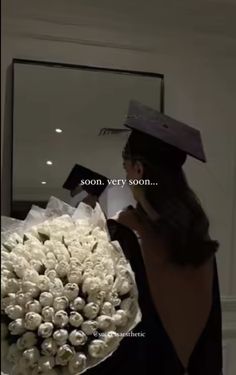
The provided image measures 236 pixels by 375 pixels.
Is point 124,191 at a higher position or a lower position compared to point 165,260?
higher

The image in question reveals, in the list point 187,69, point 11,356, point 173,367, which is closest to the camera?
point 11,356

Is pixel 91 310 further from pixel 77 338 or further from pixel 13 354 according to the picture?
pixel 13 354

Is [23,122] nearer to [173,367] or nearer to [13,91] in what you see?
[13,91]

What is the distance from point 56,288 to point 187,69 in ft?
3.28

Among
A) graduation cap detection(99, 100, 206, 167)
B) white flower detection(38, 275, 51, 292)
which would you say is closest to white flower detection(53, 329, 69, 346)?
white flower detection(38, 275, 51, 292)

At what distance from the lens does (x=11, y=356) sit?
1243 millimetres

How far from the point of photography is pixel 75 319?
4.13ft

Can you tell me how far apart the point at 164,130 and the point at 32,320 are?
72cm

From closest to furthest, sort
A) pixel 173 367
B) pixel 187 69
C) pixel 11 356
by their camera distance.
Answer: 1. pixel 11 356
2. pixel 173 367
3. pixel 187 69

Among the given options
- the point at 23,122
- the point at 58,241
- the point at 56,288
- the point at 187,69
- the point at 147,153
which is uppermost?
the point at 187,69

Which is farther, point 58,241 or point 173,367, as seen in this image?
point 173,367

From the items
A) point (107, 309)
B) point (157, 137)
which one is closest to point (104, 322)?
point (107, 309)

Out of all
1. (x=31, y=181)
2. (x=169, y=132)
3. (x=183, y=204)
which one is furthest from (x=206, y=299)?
(x=31, y=181)

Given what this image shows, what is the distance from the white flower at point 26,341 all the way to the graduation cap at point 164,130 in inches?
27.3
